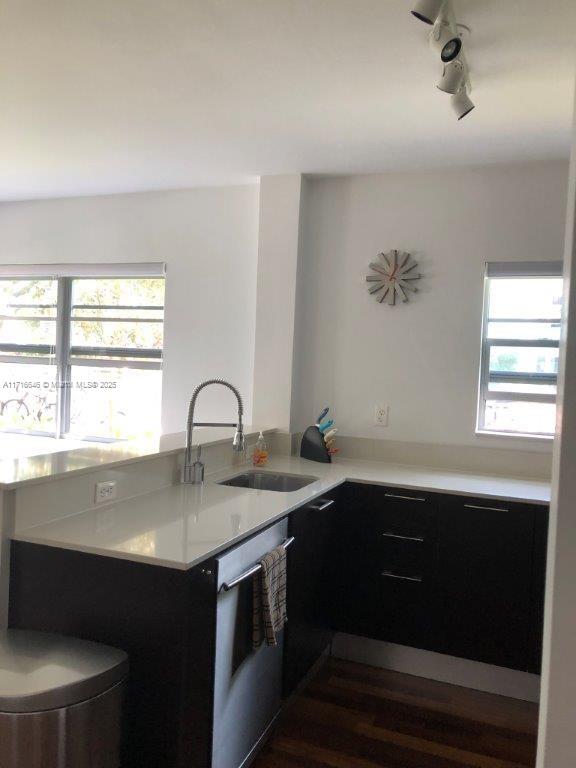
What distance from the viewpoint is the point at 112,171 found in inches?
138

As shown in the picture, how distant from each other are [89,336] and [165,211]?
3.33ft

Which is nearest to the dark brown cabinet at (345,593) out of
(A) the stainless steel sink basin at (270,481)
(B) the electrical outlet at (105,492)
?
(A) the stainless steel sink basin at (270,481)

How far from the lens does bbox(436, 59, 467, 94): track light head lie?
6.23ft

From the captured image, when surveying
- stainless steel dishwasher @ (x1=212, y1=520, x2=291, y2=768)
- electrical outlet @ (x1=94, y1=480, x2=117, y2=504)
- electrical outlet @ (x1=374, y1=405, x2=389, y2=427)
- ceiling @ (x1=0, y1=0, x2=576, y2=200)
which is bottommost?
stainless steel dishwasher @ (x1=212, y1=520, x2=291, y2=768)

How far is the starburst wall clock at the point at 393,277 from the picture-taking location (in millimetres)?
3352

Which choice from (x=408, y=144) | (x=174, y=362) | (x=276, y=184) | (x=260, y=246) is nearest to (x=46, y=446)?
(x=174, y=362)

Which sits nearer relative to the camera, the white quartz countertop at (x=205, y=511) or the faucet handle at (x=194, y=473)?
the white quartz countertop at (x=205, y=511)

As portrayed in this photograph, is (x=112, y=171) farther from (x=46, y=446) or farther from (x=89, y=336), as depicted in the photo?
(x=46, y=446)

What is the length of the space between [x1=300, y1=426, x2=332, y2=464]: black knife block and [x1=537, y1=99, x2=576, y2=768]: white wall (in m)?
2.17

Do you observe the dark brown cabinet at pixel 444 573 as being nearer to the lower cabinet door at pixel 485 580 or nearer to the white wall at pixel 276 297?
the lower cabinet door at pixel 485 580

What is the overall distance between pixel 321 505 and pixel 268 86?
167cm

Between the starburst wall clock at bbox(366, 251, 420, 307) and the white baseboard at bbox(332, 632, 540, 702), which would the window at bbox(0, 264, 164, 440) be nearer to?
the starburst wall clock at bbox(366, 251, 420, 307)

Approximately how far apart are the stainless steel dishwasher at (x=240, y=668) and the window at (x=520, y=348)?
1.58m

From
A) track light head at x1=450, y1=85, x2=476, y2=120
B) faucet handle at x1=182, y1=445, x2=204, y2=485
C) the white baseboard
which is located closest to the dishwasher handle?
faucet handle at x1=182, y1=445, x2=204, y2=485
